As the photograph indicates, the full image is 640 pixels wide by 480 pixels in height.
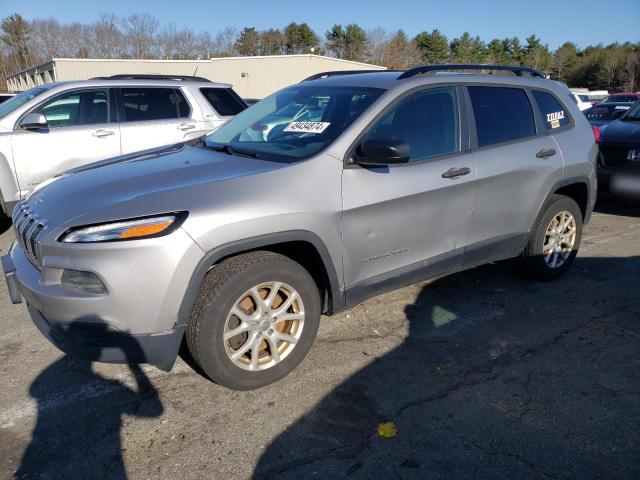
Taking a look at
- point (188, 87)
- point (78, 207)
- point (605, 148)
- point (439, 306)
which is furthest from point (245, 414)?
point (605, 148)

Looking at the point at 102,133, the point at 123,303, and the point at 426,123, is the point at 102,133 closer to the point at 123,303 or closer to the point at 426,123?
the point at 426,123

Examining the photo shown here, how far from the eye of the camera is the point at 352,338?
362 cm

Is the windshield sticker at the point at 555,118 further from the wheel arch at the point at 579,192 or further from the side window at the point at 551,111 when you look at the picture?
the wheel arch at the point at 579,192

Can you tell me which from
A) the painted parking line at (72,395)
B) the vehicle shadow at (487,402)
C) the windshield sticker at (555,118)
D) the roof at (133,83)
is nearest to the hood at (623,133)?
the windshield sticker at (555,118)

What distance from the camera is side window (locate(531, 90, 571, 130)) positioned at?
4.35 m

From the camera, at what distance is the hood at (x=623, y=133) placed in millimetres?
6952

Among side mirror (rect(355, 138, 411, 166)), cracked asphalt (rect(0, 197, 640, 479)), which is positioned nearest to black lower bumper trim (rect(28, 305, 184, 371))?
cracked asphalt (rect(0, 197, 640, 479))

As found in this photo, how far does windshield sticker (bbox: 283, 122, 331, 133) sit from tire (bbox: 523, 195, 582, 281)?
83.7 inches

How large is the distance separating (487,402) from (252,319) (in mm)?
1399

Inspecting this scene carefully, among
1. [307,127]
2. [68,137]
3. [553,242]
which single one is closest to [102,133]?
[68,137]

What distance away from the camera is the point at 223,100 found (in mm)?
7270

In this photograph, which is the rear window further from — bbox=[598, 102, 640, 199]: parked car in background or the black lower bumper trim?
bbox=[598, 102, 640, 199]: parked car in background

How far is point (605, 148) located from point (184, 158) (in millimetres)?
6294

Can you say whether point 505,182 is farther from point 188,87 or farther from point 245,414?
point 188,87
